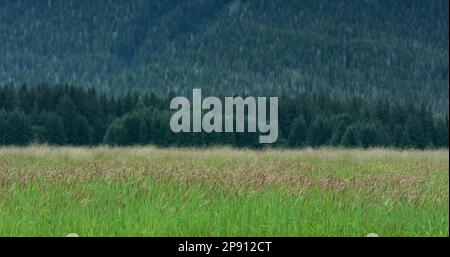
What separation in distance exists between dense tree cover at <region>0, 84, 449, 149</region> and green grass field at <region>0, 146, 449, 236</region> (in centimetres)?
3126

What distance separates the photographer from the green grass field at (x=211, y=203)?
9.20 m

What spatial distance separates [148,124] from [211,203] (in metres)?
39.6

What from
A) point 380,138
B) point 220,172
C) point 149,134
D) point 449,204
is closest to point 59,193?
point 220,172

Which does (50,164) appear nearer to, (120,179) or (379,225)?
(120,179)

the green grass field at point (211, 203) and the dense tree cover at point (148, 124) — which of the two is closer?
the green grass field at point (211, 203)

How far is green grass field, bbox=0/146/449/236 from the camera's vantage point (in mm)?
9203

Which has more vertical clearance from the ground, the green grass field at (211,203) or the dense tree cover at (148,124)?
the green grass field at (211,203)

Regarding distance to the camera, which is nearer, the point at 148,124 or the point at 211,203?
the point at 211,203

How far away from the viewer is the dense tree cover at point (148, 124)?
1908 inches

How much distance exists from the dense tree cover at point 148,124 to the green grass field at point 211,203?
3126 centimetres

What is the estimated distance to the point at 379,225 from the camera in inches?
375

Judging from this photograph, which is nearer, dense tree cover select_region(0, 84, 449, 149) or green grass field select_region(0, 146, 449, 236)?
green grass field select_region(0, 146, 449, 236)

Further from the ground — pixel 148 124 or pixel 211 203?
pixel 211 203

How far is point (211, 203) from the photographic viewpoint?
34.4 feet
